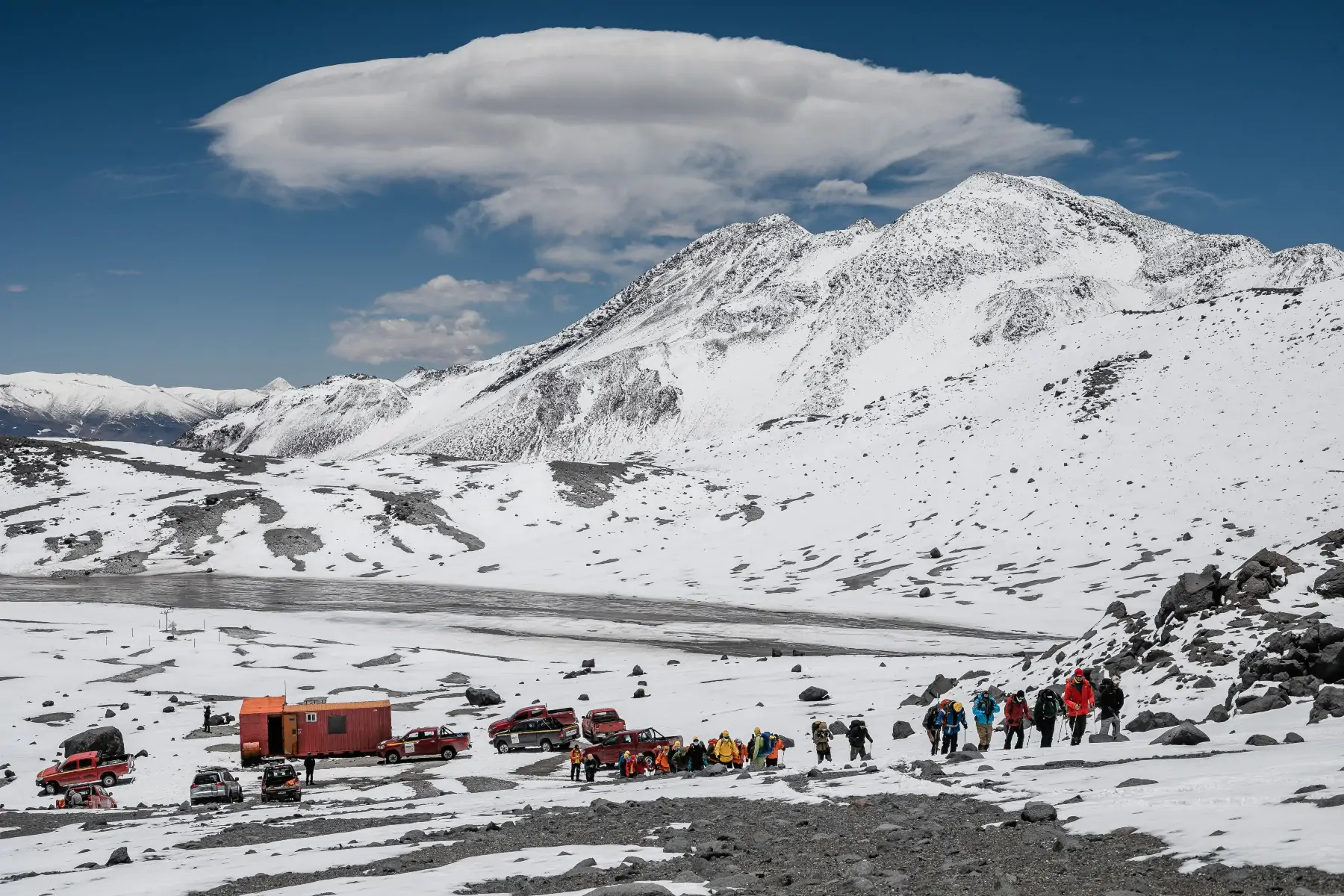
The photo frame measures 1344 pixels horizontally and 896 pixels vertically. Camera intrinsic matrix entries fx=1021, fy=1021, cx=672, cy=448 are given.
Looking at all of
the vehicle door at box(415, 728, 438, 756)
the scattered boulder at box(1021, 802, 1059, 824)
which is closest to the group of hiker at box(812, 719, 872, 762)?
the scattered boulder at box(1021, 802, 1059, 824)

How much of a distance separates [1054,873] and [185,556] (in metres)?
104

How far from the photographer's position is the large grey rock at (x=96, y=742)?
35.4 metres

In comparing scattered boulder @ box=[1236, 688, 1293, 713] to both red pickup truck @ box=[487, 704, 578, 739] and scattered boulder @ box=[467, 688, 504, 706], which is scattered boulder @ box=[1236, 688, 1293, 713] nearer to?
red pickup truck @ box=[487, 704, 578, 739]

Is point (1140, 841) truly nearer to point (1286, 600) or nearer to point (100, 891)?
point (100, 891)

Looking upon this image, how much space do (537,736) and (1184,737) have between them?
2295 cm

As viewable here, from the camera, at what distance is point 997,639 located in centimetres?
5338

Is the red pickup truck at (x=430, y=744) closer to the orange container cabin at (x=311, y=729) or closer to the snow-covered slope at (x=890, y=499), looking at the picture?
the orange container cabin at (x=311, y=729)

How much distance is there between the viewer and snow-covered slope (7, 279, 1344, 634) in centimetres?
7019

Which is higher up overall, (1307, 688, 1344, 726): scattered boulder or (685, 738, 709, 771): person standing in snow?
(1307, 688, 1344, 726): scattered boulder

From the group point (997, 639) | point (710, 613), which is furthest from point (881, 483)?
point (997, 639)

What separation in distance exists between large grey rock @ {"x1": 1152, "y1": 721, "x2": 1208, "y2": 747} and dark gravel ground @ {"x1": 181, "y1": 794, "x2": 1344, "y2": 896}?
487 cm

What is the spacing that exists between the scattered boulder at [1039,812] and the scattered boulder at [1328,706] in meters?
7.76

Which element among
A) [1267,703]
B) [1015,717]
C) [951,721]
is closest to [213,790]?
[951,721]

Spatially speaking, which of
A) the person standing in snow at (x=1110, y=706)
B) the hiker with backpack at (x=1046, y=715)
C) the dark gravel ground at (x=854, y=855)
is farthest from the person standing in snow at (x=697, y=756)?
the person standing in snow at (x=1110, y=706)
